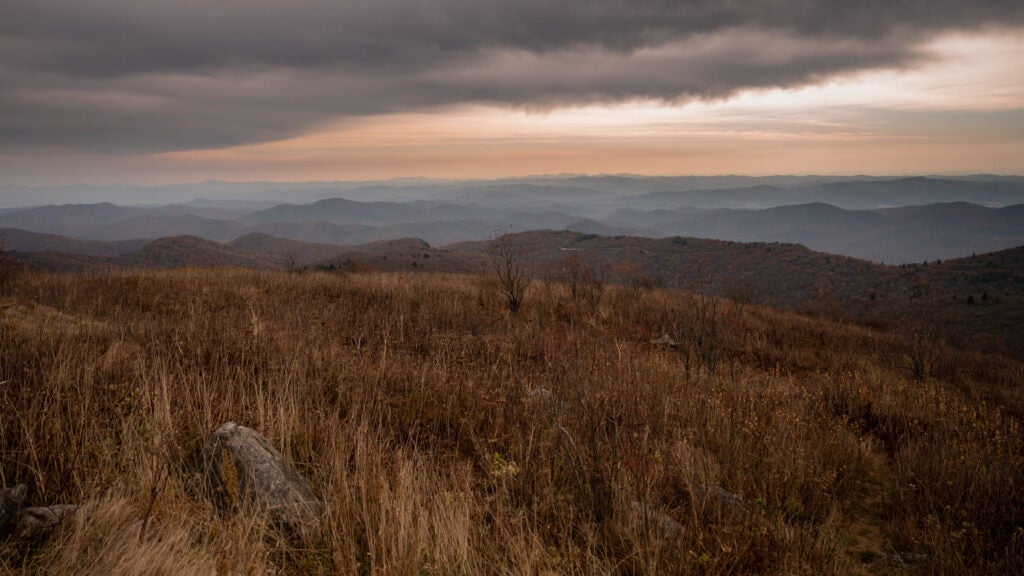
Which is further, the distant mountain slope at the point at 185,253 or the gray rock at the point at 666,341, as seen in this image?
the distant mountain slope at the point at 185,253

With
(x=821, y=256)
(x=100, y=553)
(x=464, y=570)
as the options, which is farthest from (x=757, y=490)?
(x=821, y=256)

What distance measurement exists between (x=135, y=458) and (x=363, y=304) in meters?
6.68

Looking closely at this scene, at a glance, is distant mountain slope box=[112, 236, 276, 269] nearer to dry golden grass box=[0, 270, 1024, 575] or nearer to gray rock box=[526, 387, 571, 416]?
dry golden grass box=[0, 270, 1024, 575]

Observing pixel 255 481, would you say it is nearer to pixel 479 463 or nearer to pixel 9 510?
pixel 9 510

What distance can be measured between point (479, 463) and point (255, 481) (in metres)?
1.47

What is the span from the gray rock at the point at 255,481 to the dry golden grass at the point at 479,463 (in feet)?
0.35

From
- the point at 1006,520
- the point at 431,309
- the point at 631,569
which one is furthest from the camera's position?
the point at 431,309

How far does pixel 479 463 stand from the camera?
343cm

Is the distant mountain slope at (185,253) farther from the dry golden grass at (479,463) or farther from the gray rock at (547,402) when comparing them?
the gray rock at (547,402)

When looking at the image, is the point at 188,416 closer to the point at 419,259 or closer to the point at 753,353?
the point at 753,353

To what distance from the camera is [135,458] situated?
273cm

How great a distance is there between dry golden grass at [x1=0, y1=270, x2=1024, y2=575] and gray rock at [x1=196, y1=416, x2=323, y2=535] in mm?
106

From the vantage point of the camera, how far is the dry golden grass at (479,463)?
2.32m

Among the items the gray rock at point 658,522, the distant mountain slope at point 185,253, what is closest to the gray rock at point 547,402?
the gray rock at point 658,522
